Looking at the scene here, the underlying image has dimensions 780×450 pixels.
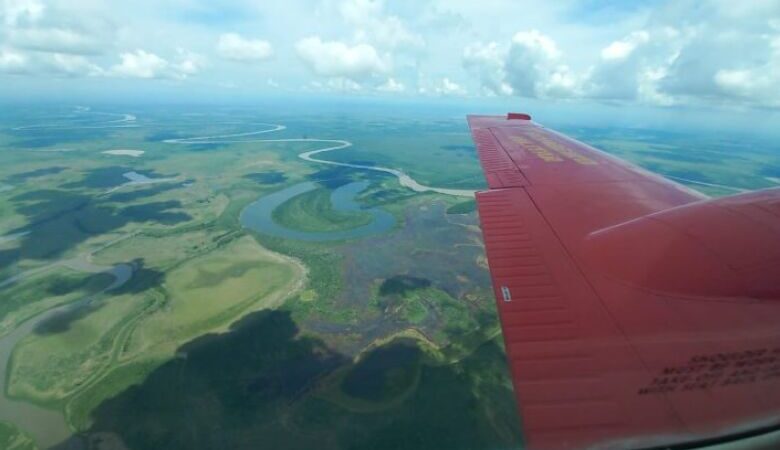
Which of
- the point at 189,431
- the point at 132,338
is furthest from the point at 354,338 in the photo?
the point at 132,338

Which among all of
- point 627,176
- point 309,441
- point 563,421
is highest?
point 627,176

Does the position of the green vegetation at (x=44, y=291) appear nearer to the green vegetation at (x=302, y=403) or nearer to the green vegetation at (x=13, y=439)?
the green vegetation at (x=13, y=439)

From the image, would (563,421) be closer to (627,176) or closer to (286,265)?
(627,176)

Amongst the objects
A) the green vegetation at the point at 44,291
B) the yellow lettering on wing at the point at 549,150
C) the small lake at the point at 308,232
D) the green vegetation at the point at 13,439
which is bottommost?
the green vegetation at the point at 13,439

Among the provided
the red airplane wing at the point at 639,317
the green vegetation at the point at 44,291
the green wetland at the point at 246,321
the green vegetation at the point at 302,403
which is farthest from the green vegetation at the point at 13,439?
the red airplane wing at the point at 639,317

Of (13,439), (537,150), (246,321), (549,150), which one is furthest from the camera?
(246,321)

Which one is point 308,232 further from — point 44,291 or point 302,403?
point 302,403

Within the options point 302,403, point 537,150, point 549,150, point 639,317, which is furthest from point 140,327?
point 639,317
